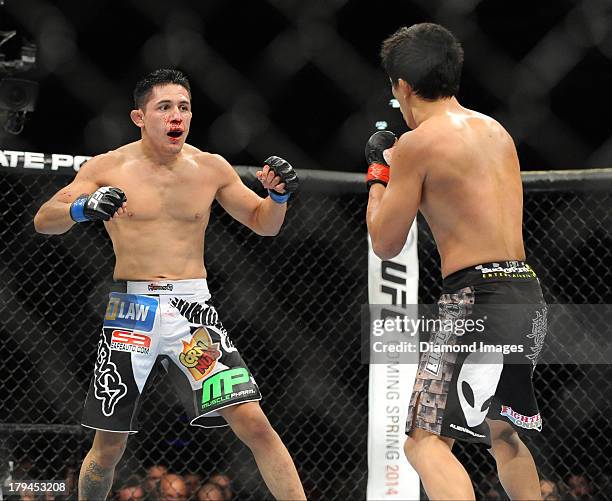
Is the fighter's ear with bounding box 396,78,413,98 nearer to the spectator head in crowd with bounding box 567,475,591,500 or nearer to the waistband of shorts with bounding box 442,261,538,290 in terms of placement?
the waistband of shorts with bounding box 442,261,538,290

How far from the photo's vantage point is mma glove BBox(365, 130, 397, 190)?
70.8 inches

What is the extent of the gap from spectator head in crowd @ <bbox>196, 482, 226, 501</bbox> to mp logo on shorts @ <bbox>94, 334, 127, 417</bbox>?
3.55ft

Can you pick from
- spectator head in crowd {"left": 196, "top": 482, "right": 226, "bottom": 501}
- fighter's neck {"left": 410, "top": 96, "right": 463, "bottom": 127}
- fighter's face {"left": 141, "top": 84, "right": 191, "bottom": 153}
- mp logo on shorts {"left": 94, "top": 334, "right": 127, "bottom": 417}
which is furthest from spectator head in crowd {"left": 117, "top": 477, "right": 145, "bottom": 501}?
fighter's neck {"left": 410, "top": 96, "right": 463, "bottom": 127}

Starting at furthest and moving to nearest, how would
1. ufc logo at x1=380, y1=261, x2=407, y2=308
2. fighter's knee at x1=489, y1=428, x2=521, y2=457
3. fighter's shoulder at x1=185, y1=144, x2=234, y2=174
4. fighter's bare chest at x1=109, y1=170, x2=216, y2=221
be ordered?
ufc logo at x1=380, y1=261, x2=407, y2=308
fighter's shoulder at x1=185, y1=144, x2=234, y2=174
fighter's bare chest at x1=109, y1=170, x2=216, y2=221
fighter's knee at x1=489, y1=428, x2=521, y2=457

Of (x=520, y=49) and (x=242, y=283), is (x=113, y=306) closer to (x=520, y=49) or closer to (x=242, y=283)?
(x=242, y=283)

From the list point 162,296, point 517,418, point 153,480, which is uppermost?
point 517,418

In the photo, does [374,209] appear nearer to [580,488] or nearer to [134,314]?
[134,314]

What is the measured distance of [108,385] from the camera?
2.09m

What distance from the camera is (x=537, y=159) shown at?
4.12 m

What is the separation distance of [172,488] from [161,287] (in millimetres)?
1136

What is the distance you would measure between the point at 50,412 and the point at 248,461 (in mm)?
830

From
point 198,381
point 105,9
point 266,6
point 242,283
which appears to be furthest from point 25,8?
point 198,381

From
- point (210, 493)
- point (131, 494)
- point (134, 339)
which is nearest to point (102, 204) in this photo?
point (134, 339)

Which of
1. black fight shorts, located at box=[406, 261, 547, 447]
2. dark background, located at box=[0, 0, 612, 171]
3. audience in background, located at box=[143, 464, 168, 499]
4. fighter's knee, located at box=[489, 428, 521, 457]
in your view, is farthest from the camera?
dark background, located at box=[0, 0, 612, 171]
